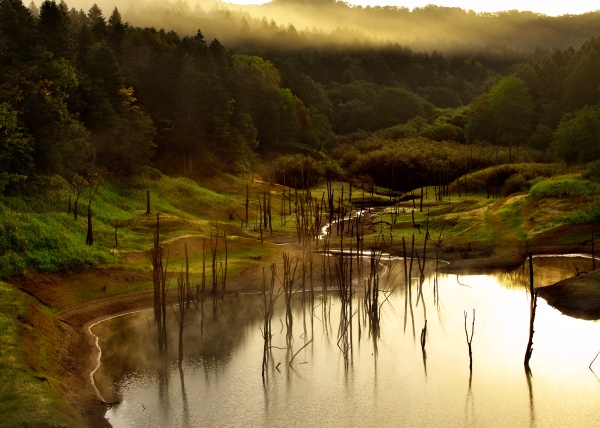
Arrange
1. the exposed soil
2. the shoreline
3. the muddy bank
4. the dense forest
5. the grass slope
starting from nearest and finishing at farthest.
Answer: the shoreline → the exposed soil → the grass slope → the muddy bank → the dense forest

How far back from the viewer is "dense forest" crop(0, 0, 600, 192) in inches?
2267

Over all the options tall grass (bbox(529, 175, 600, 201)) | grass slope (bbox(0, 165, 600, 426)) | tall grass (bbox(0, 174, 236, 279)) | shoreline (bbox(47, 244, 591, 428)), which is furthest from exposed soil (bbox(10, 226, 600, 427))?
tall grass (bbox(529, 175, 600, 201))

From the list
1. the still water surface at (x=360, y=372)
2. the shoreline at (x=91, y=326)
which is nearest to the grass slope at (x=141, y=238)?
the shoreline at (x=91, y=326)

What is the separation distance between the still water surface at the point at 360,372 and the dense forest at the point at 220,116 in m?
21.9

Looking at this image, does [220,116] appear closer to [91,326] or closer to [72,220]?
[72,220]

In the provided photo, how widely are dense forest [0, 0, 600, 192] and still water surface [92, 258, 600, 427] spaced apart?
21.9 m

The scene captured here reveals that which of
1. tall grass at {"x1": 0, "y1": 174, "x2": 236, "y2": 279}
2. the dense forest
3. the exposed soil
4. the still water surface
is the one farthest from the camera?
the dense forest

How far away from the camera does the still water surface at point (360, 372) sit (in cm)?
2414

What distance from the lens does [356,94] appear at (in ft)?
607

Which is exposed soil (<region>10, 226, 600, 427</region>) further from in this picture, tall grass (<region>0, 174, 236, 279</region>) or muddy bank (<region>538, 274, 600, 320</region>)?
tall grass (<region>0, 174, 236, 279</region>)

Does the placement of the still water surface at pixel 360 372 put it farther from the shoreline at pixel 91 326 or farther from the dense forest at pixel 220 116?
the dense forest at pixel 220 116

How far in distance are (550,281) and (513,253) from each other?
861 centimetres

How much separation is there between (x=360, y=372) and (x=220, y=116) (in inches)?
2700

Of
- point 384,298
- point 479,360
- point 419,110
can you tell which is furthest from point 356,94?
point 479,360
